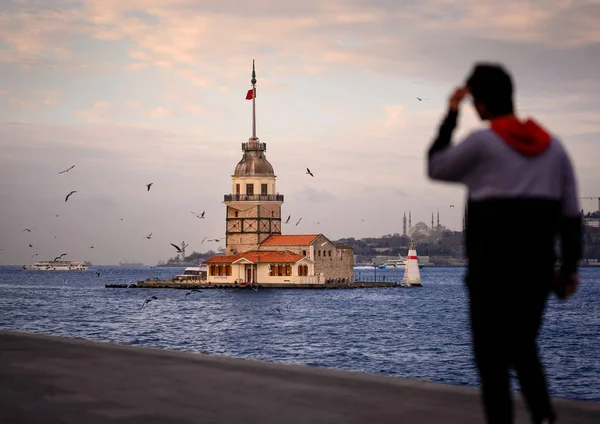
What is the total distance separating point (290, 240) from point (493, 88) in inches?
3634

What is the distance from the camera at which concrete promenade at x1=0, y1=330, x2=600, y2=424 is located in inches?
213

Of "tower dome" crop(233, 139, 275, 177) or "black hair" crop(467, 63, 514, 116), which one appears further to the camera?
"tower dome" crop(233, 139, 275, 177)

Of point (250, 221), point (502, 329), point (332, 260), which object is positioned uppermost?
point (250, 221)

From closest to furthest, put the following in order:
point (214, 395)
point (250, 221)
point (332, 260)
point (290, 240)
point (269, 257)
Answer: point (214, 395) < point (269, 257) < point (290, 240) < point (250, 221) < point (332, 260)

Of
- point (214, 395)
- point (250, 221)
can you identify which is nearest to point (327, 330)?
point (214, 395)

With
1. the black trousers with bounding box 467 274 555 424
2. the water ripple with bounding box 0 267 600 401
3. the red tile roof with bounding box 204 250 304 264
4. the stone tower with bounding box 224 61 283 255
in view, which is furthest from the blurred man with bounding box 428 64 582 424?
the stone tower with bounding box 224 61 283 255

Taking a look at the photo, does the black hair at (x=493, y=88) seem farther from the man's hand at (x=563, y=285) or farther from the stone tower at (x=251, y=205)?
the stone tower at (x=251, y=205)

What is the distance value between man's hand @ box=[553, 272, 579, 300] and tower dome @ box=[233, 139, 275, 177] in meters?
95.0

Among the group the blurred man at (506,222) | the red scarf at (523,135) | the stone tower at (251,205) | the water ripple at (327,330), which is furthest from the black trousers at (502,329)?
the stone tower at (251,205)

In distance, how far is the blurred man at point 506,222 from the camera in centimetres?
399

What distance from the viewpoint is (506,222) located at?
4.00 m

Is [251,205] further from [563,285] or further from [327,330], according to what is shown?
[563,285]

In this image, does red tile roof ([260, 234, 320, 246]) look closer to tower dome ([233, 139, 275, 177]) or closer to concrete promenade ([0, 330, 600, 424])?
tower dome ([233, 139, 275, 177])

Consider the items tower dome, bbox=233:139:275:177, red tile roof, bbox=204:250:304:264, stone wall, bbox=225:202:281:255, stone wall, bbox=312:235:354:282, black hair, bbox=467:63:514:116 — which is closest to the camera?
black hair, bbox=467:63:514:116
